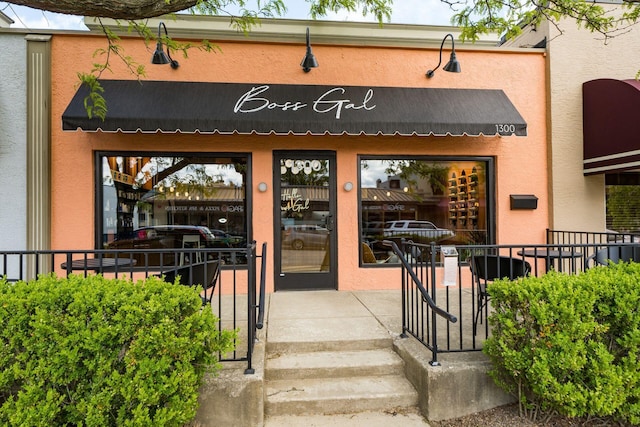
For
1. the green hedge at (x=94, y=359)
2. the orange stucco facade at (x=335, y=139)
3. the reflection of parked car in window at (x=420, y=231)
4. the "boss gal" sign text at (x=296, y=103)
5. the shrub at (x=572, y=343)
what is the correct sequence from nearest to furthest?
the green hedge at (x=94, y=359), the shrub at (x=572, y=343), the "boss gal" sign text at (x=296, y=103), the orange stucco facade at (x=335, y=139), the reflection of parked car in window at (x=420, y=231)

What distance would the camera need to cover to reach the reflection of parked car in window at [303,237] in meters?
6.05

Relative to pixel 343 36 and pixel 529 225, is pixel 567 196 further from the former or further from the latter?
pixel 343 36

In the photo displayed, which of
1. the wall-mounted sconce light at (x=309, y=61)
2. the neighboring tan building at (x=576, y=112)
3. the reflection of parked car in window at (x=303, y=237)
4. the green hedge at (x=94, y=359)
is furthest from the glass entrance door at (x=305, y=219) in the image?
the neighboring tan building at (x=576, y=112)

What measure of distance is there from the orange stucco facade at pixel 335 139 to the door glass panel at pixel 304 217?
22cm

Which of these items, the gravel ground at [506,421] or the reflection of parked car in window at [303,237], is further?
the reflection of parked car in window at [303,237]

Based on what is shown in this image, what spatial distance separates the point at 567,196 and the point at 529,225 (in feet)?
2.64

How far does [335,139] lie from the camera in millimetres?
6039

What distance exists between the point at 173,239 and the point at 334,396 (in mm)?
4016

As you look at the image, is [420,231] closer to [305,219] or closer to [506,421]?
[305,219]

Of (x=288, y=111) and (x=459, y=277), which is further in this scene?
(x=288, y=111)

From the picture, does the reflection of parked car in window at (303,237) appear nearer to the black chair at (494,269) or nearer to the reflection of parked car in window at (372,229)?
the reflection of parked car in window at (372,229)

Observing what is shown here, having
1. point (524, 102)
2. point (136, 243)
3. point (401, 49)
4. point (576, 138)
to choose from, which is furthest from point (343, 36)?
point (136, 243)

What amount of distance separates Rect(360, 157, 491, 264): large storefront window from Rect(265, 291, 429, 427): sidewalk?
1080mm

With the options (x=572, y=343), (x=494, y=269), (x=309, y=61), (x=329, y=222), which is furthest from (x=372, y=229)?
(x=572, y=343)
